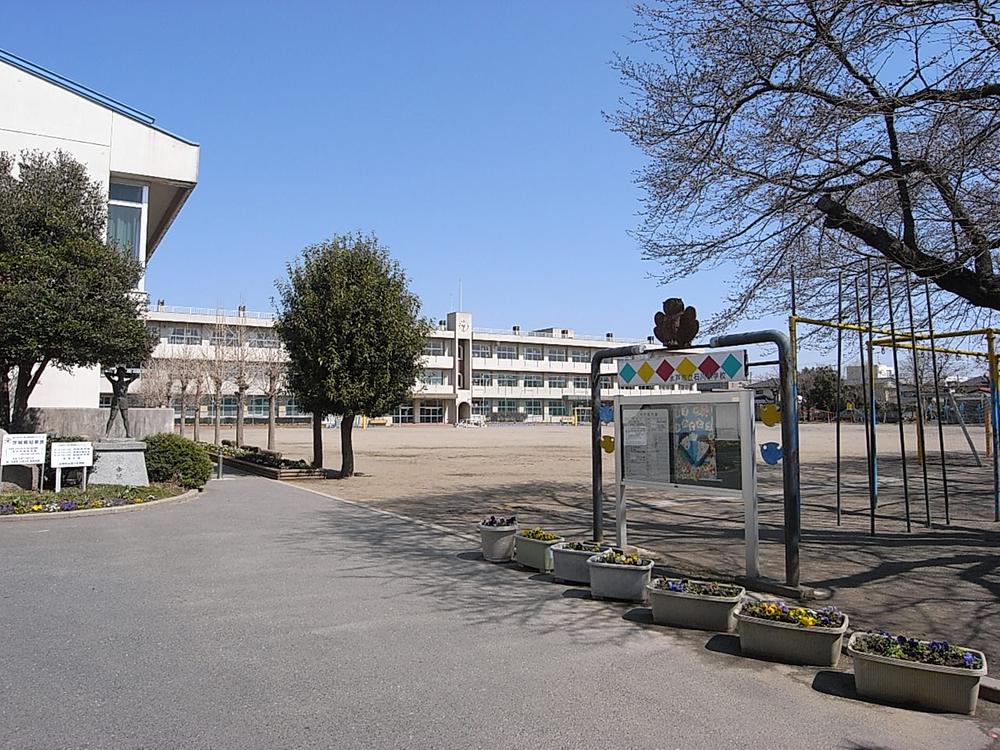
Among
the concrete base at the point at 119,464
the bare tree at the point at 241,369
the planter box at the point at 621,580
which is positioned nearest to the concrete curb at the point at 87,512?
the concrete base at the point at 119,464

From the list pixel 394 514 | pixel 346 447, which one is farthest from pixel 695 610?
pixel 346 447

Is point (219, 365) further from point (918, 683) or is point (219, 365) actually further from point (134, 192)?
point (918, 683)

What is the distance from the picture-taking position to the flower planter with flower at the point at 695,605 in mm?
6043

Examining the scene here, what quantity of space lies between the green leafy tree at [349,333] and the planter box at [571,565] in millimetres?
12368

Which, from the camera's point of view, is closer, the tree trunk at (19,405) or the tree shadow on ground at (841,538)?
the tree shadow on ground at (841,538)

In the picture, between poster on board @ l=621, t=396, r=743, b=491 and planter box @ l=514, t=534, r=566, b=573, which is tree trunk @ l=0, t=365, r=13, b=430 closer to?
planter box @ l=514, t=534, r=566, b=573

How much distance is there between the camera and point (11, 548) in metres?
9.15

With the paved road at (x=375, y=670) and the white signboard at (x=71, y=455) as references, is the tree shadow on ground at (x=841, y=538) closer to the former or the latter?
the paved road at (x=375, y=670)

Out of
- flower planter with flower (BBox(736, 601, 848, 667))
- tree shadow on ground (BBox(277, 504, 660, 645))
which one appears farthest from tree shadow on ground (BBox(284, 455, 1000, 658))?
flower planter with flower (BBox(736, 601, 848, 667))

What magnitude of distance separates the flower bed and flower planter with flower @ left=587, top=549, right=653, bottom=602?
889 centimetres

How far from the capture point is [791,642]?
17.4ft

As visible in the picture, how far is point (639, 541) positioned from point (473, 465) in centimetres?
1491

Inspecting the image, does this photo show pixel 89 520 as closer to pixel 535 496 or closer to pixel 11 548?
pixel 11 548

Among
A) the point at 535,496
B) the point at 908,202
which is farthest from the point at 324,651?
the point at 535,496
